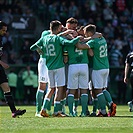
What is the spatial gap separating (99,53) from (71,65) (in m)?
0.83

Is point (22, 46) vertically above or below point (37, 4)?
below

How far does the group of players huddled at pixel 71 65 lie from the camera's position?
55.3 ft

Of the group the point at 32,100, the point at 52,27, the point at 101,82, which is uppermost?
the point at 52,27

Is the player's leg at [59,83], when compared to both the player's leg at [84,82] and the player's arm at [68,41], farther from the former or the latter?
the player's arm at [68,41]

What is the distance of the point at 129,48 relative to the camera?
3412 cm

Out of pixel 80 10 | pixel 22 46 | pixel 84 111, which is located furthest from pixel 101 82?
pixel 80 10

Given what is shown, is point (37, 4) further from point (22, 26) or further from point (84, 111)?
point (84, 111)

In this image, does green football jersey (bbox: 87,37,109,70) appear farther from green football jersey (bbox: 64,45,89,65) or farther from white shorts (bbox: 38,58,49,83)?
white shorts (bbox: 38,58,49,83)

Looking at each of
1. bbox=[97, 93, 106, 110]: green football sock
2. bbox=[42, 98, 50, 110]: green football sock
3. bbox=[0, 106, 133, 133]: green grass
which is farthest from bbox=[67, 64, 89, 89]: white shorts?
bbox=[0, 106, 133, 133]: green grass

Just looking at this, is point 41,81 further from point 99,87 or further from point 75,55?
point 99,87

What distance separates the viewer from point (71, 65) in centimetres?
1706

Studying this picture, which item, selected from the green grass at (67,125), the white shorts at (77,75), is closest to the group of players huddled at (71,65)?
the white shorts at (77,75)

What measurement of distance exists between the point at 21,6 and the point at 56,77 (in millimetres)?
18341

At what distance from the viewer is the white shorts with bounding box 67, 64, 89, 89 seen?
17.0 metres
